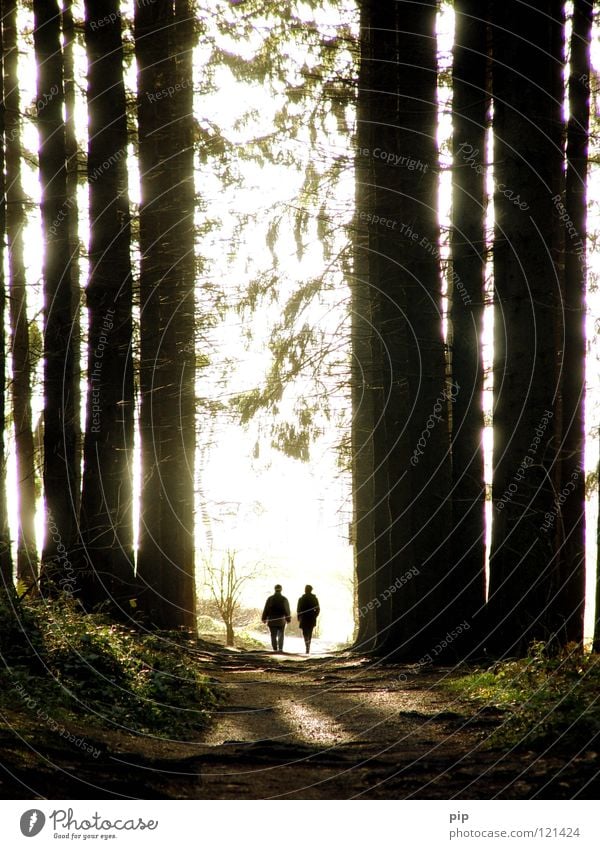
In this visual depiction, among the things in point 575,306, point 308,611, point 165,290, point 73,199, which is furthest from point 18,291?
point 575,306

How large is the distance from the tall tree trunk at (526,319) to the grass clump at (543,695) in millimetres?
1061

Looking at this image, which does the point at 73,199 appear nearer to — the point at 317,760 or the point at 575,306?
the point at 575,306

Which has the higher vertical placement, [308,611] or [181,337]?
[181,337]

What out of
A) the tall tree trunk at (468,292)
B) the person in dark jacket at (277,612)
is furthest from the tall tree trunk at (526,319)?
the person in dark jacket at (277,612)

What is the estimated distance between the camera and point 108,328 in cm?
1269

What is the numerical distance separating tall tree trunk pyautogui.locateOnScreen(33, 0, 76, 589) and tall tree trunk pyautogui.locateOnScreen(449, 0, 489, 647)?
6973 mm

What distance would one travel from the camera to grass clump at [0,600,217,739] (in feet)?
23.9

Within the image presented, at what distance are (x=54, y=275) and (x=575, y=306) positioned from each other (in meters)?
9.28

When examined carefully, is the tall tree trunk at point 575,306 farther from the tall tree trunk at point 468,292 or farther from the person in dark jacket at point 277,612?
the person in dark jacket at point 277,612

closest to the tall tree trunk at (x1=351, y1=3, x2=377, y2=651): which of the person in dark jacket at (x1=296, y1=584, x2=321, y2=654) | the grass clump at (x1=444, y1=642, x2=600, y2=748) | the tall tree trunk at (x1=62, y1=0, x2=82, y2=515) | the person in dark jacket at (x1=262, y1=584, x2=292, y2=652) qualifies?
the person in dark jacket at (x1=296, y1=584, x2=321, y2=654)

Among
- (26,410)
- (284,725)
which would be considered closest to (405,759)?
(284,725)

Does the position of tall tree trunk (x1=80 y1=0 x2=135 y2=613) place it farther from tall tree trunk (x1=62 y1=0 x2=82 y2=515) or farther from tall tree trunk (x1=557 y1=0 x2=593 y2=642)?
tall tree trunk (x1=557 y1=0 x2=593 y2=642)

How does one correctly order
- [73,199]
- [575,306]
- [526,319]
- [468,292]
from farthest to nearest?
[73,199] < [468,292] < [575,306] < [526,319]

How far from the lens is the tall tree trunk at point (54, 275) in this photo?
1287 cm
